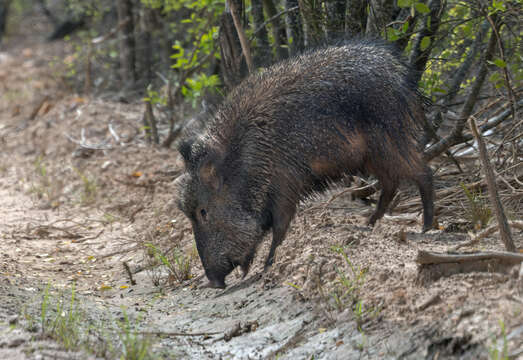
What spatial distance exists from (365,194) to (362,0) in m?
1.57

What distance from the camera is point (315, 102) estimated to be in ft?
11.7

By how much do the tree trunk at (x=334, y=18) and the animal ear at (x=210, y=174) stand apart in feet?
5.49

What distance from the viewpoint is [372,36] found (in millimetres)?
4199

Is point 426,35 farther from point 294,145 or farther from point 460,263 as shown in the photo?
point 460,263

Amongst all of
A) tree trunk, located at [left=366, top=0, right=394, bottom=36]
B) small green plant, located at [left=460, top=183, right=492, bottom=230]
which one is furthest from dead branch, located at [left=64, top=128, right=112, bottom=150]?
small green plant, located at [left=460, top=183, right=492, bottom=230]

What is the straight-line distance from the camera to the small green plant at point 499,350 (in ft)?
6.37

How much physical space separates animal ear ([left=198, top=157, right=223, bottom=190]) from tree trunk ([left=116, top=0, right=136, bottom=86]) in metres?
5.86

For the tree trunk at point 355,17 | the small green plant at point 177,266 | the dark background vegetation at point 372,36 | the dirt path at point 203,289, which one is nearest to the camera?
the dirt path at point 203,289

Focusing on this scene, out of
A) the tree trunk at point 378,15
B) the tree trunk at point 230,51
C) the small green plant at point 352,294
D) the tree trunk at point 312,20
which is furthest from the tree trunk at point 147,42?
the small green plant at point 352,294

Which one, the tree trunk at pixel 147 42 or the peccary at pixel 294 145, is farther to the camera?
the tree trunk at pixel 147 42

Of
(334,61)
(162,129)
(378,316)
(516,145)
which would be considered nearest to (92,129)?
(162,129)

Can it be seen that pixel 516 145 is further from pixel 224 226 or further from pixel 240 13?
pixel 240 13

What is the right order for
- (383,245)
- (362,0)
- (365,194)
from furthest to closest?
(365,194)
(362,0)
(383,245)

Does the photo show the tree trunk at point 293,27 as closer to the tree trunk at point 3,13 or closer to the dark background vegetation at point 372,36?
the dark background vegetation at point 372,36
